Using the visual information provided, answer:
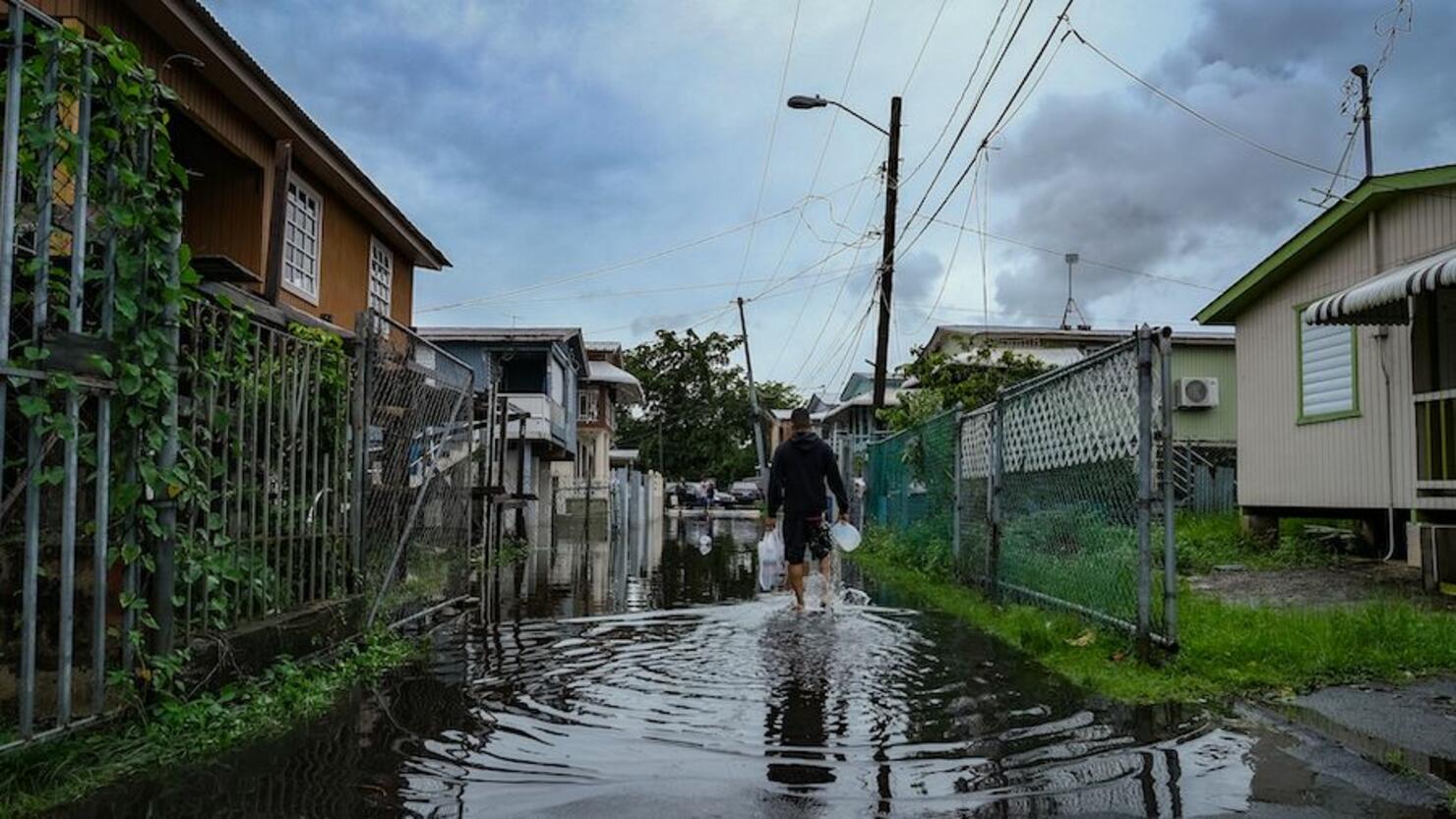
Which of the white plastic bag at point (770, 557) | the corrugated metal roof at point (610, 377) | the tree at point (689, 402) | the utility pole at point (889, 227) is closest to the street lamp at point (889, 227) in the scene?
the utility pole at point (889, 227)

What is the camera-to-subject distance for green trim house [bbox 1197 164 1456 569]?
430 inches

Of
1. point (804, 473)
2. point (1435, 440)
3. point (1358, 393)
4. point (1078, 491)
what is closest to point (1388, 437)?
point (1358, 393)

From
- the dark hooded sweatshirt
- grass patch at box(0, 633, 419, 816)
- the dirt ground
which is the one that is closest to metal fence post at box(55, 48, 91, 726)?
grass patch at box(0, 633, 419, 816)

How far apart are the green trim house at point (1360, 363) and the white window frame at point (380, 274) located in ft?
45.1

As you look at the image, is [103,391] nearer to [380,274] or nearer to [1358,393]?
[1358,393]

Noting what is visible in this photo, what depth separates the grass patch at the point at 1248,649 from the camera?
19.5ft

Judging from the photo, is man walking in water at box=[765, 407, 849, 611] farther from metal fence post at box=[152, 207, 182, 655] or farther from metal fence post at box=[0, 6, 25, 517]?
metal fence post at box=[0, 6, 25, 517]

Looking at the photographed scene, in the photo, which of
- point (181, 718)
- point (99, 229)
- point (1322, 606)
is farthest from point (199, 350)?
point (1322, 606)

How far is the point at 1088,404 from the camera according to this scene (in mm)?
7992

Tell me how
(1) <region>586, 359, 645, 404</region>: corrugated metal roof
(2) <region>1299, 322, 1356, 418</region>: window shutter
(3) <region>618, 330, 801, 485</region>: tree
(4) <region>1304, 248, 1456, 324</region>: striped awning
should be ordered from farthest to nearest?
(3) <region>618, 330, 801, 485</region>: tree → (1) <region>586, 359, 645, 404</region>: corrugated metal roof → (2) <region>1299, 322, 1356, 418</region>: window shutter → (4) <region>1304, 248, 1456, 324</region>: striped awning

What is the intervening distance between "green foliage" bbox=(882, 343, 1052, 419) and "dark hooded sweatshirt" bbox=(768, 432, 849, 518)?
8.99 m

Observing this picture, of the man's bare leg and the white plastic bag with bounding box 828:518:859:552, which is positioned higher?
the white plastic bag with bounding box 828:518:859:552

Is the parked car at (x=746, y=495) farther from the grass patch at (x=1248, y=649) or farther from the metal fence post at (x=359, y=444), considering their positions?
the metal fence post at (x=359, y=444)

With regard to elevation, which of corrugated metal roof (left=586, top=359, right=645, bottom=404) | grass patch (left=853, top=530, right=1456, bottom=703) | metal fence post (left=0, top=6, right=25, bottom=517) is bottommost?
grass patch (left=853, top=530, right=1456, bottom=703)
